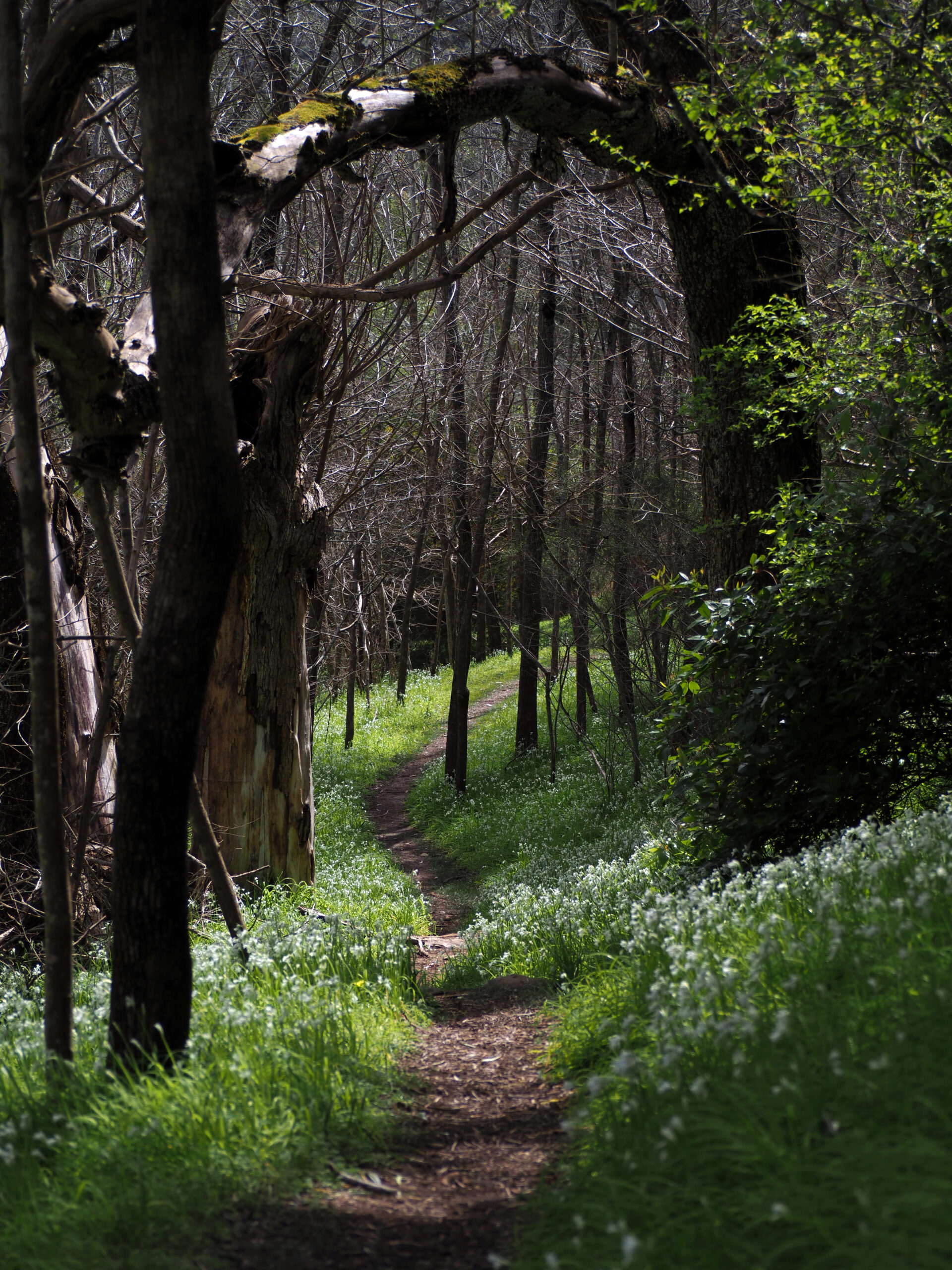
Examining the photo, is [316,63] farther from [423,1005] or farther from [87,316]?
[423,1005]

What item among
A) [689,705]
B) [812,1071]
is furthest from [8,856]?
[812,1071]

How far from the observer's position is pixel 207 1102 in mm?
3283

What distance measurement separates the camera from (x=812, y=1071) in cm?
272

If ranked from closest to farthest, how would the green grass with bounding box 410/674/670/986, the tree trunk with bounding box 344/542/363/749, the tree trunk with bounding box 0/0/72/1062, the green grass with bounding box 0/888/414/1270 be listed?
the green grass with bounding box 0/888/414/1270, the tree trunk with bounding box 0/0/72/1062, the green grass with bounding box 410/674/670/986, the tree trunk with bounding box 344/542/363/749

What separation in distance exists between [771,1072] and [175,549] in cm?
267

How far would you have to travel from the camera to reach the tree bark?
11.6 feet

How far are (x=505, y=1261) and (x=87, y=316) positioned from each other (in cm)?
386

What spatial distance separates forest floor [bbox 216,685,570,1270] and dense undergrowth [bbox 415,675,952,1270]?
7.9 inches

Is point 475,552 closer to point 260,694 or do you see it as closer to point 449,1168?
point 260,694

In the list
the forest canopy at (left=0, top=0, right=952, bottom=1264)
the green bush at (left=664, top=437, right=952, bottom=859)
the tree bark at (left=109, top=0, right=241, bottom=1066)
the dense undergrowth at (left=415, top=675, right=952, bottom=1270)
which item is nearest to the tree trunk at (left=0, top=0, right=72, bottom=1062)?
the forest canopy at (left=0, top=0, right=952, bottom=1264)

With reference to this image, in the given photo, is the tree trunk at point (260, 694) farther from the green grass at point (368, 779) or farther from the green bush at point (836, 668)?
the green bush at point (836, 668)

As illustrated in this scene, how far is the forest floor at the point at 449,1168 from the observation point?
281cm

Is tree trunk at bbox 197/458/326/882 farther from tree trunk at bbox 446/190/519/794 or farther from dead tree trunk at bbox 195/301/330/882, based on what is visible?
tree trunk at bbox 446/190/519/794

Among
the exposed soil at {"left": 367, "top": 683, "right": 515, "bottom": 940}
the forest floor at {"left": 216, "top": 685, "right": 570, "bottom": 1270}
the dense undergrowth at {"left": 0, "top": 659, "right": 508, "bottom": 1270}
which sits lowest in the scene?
the exposed soil at {"left": 367, "top": 683, "right": 515, "bottom": 940}
